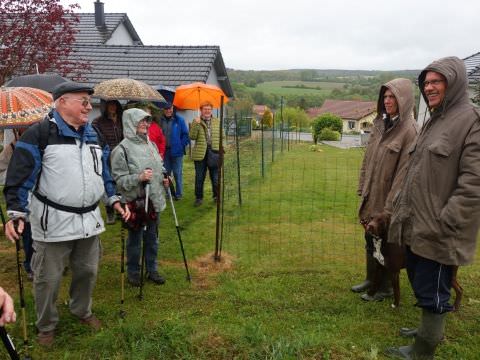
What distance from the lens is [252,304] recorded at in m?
3.93

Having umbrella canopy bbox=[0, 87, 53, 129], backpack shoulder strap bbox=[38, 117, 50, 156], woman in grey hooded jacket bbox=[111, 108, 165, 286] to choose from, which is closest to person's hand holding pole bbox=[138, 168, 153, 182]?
woman in grey hooded jacket bbox=[111, 108, 165, 286]

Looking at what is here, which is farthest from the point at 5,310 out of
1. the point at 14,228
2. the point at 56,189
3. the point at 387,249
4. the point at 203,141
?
the point at 203,141

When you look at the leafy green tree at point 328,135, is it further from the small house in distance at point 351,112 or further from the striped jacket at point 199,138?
the striped jacket at point 199,138

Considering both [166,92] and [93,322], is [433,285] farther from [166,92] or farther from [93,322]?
[166,92]

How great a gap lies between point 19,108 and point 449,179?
3658mm

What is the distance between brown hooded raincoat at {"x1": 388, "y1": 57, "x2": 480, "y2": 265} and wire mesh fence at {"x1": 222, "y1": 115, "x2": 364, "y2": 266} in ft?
7.71

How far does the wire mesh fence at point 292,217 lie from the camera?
5355 mm

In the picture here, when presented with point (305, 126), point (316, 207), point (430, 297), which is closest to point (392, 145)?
point (430, 297)

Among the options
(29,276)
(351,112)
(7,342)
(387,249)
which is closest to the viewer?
(7,342)

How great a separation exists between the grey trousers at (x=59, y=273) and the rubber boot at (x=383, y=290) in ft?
8.57

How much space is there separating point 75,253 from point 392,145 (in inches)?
110

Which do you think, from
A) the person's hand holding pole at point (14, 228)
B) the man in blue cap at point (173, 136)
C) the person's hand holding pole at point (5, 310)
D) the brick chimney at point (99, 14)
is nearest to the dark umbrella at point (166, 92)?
the man in blue cap at point (173, 136)

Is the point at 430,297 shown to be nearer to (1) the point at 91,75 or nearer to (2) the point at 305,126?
(1) the point at 91,75

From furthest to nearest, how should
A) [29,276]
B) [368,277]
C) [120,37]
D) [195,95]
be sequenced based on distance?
[120,37] → [195,95] → [29,276] → [368,277]
